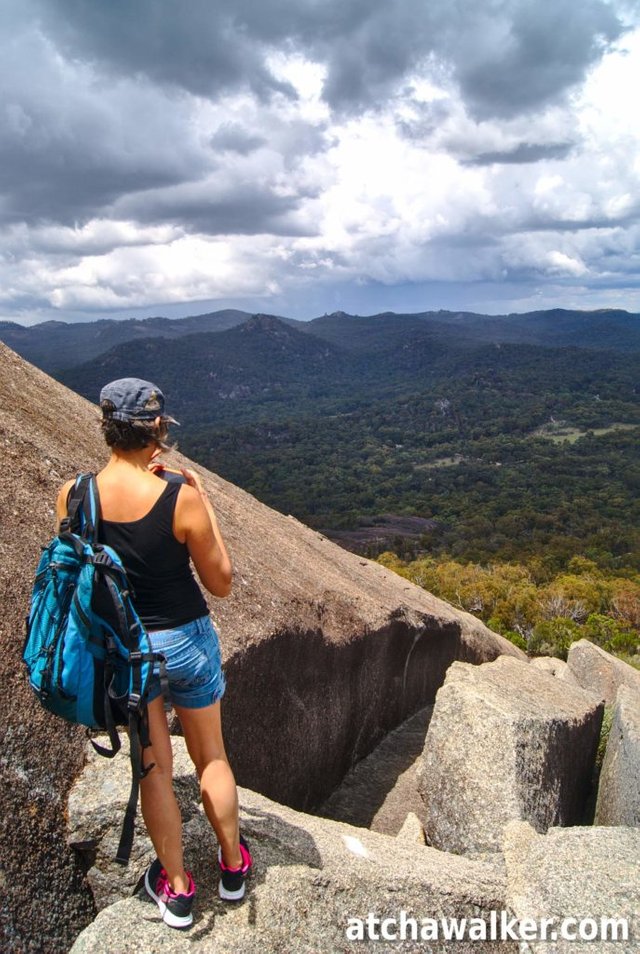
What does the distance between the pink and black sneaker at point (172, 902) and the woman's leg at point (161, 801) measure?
0.18ft

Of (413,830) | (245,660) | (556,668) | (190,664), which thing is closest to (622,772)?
(413,830)

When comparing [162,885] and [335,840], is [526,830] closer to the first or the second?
[335,840]

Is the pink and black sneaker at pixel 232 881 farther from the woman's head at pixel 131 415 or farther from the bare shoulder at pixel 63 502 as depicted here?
the woman's head at pixel 131 415

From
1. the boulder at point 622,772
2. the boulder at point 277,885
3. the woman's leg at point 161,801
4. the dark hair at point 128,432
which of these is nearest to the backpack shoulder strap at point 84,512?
the dark hair at point 128,432

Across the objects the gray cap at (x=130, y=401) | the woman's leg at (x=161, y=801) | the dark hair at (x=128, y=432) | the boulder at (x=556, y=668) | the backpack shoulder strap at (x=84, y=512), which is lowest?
the boulder at (x=556, y=668)

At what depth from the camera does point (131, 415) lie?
398 centimetres

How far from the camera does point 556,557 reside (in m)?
79.4

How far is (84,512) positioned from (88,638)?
0.75 metres

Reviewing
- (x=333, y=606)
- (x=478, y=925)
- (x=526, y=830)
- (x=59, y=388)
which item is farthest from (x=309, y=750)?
(x=59, y=388)

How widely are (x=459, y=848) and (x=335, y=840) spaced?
8.72 ft

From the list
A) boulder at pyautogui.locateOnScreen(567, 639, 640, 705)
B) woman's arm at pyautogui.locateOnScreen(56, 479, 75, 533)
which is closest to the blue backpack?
woman's arm at pyautogui.locateOnScreen(56, 479, 75, 533)

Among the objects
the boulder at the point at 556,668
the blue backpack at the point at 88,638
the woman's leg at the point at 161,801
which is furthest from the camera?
the boulder at the point at 556,668

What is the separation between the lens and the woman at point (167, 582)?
12.7 ft

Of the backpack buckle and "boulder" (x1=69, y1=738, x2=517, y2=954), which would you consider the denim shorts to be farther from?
"boulder" (x1=69, y1=738, x2=517, y2=954)
